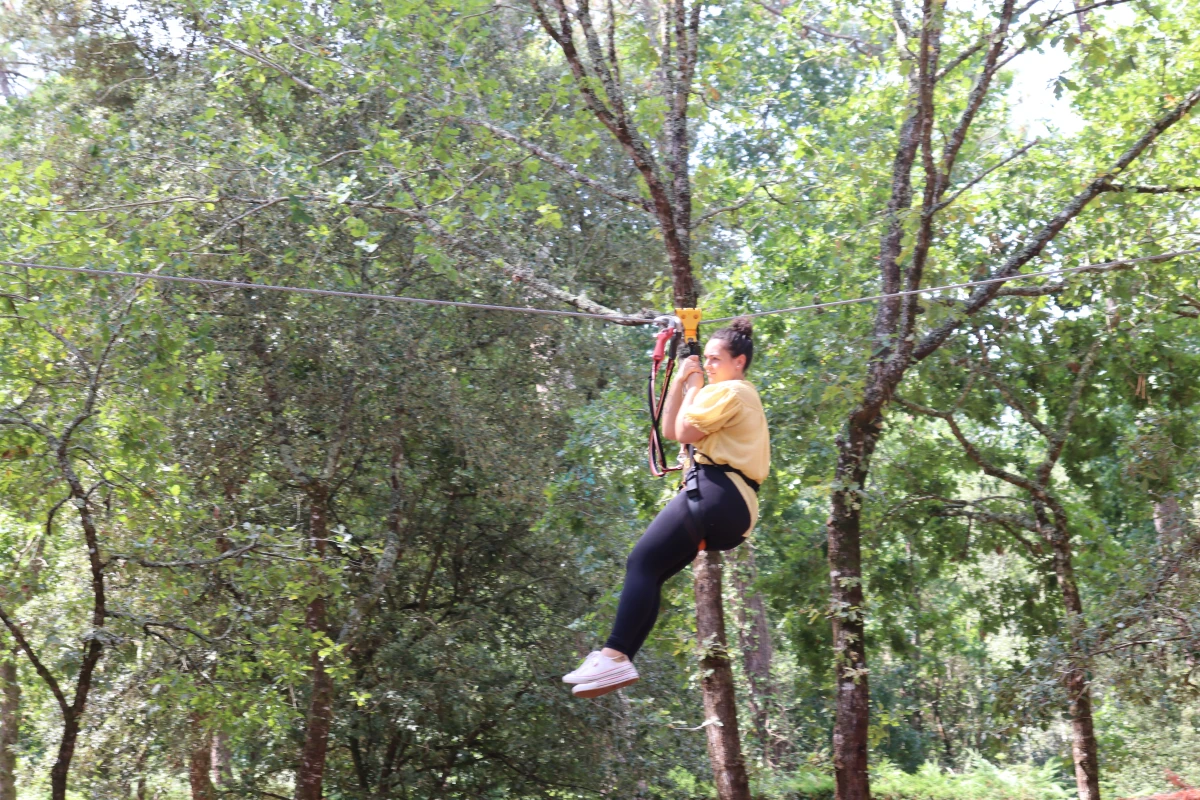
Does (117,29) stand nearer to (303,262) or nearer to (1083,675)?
(303,262)

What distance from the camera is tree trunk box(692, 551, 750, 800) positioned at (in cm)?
582

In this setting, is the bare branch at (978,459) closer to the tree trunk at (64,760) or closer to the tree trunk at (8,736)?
the tree trunk at (64,760)

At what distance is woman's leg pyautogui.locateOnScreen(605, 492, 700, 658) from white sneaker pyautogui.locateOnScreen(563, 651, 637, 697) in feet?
0.19

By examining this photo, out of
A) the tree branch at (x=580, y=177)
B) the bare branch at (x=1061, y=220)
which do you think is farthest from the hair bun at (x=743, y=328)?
the bare branch at (x=1061, y=220)

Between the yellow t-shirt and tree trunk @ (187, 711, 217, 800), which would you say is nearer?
the yellow t-shirt

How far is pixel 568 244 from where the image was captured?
10195 millimetres

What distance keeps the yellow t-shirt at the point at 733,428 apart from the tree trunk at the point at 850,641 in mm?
3350

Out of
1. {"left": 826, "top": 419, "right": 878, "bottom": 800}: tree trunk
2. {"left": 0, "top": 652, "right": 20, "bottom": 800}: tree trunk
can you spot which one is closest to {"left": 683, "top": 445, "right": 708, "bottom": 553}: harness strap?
{"left": 826, "top": 419, "right": 878, "bottom": 800}: tree trunk

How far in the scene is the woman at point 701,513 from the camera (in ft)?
11.1

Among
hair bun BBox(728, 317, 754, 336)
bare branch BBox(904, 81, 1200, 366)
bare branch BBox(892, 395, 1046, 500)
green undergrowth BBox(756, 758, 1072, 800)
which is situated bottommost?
green undergrowth BBox(756, 758, 1072, 800)

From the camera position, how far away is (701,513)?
A: 3.38 m

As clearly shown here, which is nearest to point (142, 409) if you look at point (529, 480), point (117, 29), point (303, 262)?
point (303, 262)

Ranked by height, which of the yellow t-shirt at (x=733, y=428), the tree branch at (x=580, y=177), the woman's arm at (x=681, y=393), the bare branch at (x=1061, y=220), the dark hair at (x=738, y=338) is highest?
the tree branch at (x=580, y=177)

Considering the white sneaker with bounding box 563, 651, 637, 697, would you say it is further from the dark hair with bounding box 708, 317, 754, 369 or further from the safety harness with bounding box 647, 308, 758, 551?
the dark hair with bounding box 708, 317, 754, 369
